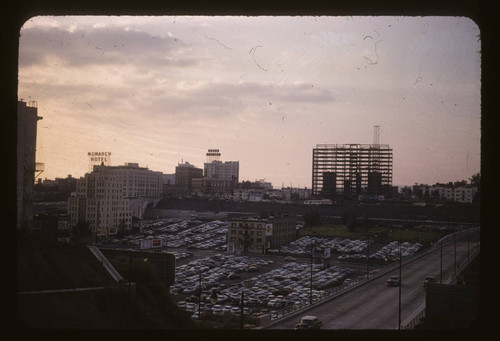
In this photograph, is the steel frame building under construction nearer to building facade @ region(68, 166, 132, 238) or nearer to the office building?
the office building

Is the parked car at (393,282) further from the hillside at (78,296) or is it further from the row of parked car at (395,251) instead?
the hillside at (78,296)

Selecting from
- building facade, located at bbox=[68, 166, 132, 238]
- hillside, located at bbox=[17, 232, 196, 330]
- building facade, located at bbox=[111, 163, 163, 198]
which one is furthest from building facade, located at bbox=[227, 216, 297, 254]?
hillside, located at bbox=[17, 232, 196, 330]

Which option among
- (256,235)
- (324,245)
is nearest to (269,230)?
(256,235)

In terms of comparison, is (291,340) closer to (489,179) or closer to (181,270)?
(489,179)

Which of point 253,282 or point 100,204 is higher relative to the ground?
point 100,204

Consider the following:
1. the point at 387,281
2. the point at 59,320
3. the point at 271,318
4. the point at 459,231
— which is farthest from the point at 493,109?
the point at 459,231

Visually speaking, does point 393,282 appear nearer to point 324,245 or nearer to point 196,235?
point 324,245

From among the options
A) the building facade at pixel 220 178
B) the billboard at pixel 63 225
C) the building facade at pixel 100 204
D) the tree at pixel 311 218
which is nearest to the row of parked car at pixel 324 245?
the tree at pixel 311 218
